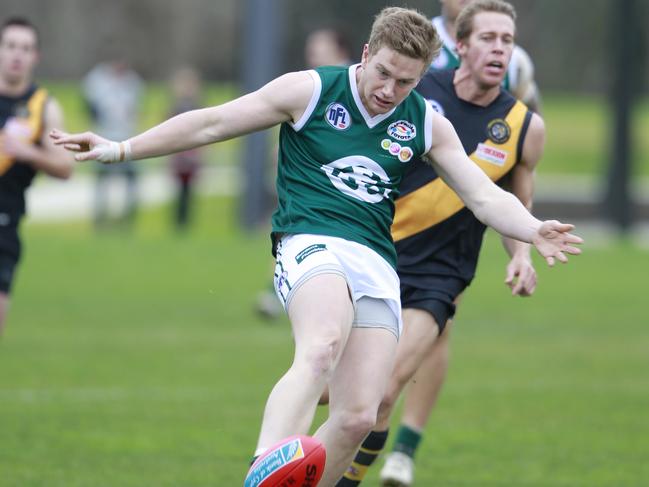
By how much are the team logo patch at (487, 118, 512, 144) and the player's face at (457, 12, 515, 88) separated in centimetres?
24

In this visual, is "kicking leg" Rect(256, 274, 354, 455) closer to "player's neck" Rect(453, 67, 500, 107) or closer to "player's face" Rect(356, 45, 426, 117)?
"player's face" Rect(356, 45, 426, 117)

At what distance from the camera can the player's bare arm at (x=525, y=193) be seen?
6719mm

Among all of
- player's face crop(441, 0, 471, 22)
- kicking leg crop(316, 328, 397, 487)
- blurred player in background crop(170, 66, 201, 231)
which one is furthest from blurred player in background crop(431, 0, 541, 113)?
blurred player in background crop(170, 66, 201, 231)

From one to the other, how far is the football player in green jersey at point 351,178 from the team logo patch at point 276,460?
1.96 feet

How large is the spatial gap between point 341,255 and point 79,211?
2657 cm

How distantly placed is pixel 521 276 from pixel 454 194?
68 cm

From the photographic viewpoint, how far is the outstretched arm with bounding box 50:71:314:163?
5.75 m

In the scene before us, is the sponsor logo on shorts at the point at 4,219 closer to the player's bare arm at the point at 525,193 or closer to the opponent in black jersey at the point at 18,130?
the opponent in black jersey at the point at 18,130

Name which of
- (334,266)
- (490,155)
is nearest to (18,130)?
(490,155)

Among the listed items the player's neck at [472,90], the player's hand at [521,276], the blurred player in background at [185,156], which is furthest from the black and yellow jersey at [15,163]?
the blurred player in background at [185,156]

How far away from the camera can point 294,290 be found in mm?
5598

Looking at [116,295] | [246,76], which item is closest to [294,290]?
[116,295]

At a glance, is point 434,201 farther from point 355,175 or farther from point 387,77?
point 387,77

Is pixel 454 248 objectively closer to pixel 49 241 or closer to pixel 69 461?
pixel 69 461
